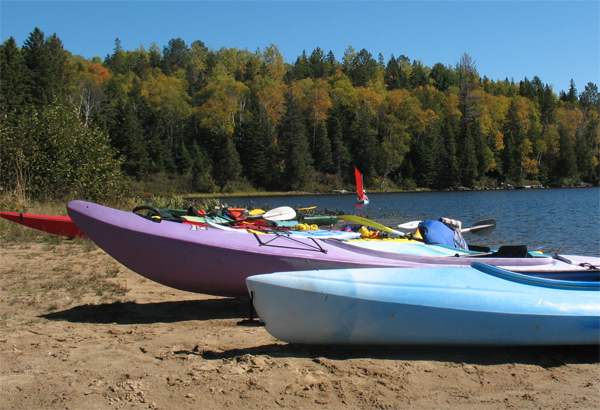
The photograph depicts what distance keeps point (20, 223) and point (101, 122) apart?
33782mm

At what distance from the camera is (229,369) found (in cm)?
316

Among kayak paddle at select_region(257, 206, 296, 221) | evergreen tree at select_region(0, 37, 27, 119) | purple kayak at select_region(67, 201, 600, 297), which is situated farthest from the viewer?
evergreen tree at select_region(0, 37, 27, 119)

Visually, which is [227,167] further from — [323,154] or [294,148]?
[323,154]

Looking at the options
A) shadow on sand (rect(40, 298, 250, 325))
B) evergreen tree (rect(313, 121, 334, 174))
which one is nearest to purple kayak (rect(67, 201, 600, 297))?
shadow on sand (rect(40, 298, 250, 325))

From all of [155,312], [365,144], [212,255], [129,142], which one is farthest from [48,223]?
[365,144]

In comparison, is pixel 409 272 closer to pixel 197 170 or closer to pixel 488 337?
pixel 488 337

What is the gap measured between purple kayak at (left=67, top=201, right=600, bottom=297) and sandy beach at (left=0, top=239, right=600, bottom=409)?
41 centimetres

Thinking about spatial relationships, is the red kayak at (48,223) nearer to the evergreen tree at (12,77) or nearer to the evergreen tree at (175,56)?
the evergreen tree at (12,77)

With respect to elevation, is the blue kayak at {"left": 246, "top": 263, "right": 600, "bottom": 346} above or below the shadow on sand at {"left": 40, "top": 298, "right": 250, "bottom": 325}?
above

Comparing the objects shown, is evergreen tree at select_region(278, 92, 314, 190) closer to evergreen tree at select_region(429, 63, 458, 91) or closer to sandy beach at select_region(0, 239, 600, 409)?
evergreen tree at select_region(429, 63, 458, 91)

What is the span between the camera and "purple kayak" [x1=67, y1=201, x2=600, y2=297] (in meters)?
4.60

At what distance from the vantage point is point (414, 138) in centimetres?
5791

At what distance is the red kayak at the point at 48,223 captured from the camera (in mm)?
8203

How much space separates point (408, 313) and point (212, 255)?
2.02 meters
